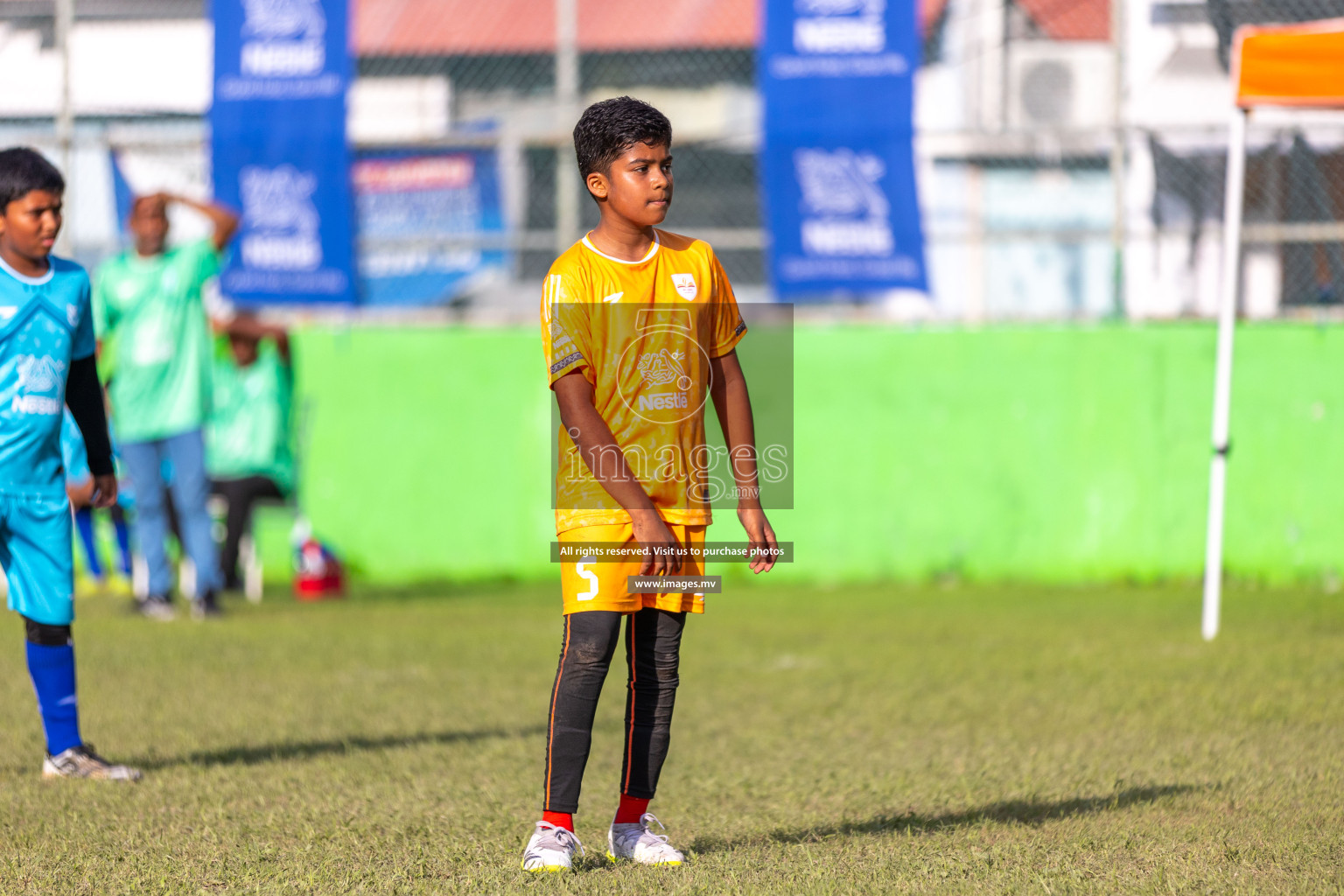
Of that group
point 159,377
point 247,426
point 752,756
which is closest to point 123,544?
point 247,426

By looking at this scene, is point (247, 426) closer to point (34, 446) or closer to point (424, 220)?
point (424, 220)

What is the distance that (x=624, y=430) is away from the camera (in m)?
3.89

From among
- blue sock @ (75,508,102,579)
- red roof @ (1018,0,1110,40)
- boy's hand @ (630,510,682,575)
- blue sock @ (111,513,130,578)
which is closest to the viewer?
boy's hand @ (630,510,682,575)

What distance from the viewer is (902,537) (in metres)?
11.0

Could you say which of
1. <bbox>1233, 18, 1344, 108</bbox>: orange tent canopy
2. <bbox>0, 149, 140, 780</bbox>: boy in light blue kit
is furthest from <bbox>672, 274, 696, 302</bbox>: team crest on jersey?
<bbox>1233, 18, 1344, 108</bbox>: orange tent canopy

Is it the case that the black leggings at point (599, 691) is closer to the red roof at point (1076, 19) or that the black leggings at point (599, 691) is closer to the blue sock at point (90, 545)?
the blue sock at point (90, 545)

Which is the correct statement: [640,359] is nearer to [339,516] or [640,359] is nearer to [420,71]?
[339,516]

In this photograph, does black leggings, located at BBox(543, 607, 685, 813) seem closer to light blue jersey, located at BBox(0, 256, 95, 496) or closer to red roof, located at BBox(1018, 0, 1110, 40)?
light blue jersey, located at BBox(0, 256, 95, 496)

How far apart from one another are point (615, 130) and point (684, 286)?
0.40m

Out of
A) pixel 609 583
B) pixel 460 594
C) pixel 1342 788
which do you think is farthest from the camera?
pixel 460 594

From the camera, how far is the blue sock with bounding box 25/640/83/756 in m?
5.16

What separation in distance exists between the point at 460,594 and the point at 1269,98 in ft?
18.7

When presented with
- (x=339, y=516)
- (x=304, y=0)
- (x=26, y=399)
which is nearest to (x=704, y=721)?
(x=26, y=399)

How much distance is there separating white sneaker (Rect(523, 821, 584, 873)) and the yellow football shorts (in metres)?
0.51
